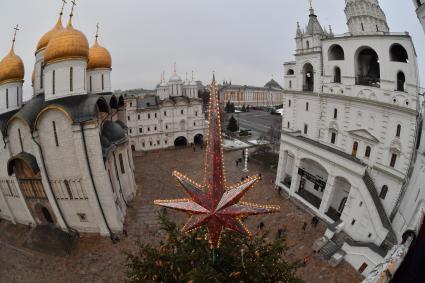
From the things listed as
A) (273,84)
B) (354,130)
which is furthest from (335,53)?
(273,84)

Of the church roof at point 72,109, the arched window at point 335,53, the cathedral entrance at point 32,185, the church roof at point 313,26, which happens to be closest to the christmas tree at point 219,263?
the church roof at point 72,109

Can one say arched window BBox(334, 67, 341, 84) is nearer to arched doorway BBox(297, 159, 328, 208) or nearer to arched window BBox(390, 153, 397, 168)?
arched doorway BBox(297, 159, 328, 208)

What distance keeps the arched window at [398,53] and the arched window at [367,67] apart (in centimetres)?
209

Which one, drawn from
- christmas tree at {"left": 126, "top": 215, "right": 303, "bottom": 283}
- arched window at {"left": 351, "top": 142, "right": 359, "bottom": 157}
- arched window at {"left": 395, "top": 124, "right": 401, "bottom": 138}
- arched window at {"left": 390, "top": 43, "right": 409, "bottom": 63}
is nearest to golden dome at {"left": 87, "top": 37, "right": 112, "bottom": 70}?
christmas tree at {"left": 126, "top": 215, "right": 303, "bottom": 283}

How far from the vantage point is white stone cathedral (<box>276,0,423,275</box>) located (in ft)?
45.3

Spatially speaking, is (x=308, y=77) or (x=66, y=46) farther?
(x=308, y=77)

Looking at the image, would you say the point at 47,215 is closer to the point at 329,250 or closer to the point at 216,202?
the point at 216,202

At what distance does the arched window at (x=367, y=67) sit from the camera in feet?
56.8

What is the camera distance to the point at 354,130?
17.0 meters

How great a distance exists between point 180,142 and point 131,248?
24528mm

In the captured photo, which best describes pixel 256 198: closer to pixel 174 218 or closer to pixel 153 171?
pixel 174 218

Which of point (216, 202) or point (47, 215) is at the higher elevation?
point (216, 202)

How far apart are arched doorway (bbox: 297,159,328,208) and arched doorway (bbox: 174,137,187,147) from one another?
839 inches

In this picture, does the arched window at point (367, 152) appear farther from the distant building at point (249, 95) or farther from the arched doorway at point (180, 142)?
the distant building at point (249, 95)
